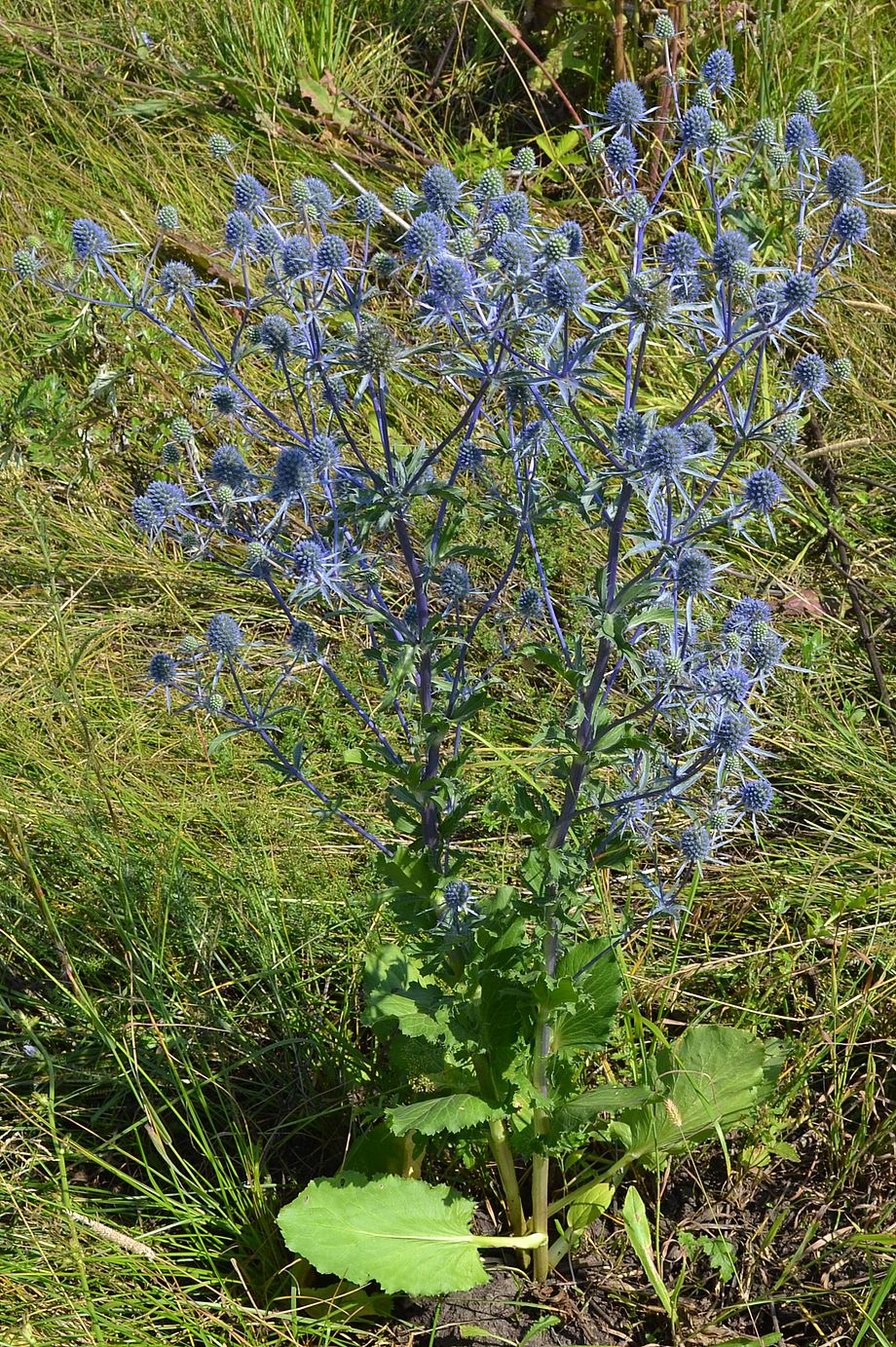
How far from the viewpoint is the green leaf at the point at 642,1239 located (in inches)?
85.5

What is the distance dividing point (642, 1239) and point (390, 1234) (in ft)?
1.48

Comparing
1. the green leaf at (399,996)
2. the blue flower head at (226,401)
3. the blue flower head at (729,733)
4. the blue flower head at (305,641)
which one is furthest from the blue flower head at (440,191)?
the green leaf at (399,996)

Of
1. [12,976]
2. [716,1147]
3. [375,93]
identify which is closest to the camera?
[716,1147]

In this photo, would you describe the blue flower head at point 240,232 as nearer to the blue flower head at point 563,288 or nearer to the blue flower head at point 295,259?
the blue flower head at point 295,259

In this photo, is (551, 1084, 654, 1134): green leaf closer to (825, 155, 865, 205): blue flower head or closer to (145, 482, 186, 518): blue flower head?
(145, 482, 186, 518): blue flower head

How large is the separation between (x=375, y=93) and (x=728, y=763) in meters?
4.11

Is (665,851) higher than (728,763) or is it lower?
lower

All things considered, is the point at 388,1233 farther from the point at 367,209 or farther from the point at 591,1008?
the point at 367,209

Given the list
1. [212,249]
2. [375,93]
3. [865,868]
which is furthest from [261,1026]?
[375,93]

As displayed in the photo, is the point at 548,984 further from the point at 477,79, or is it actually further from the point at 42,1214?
the point at 477,79

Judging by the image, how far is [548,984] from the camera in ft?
6.56

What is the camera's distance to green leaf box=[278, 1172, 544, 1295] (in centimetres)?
199

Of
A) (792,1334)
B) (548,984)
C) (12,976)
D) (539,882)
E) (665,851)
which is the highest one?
(539,882)

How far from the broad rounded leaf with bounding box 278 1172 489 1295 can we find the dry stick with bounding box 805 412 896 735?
1.79m
